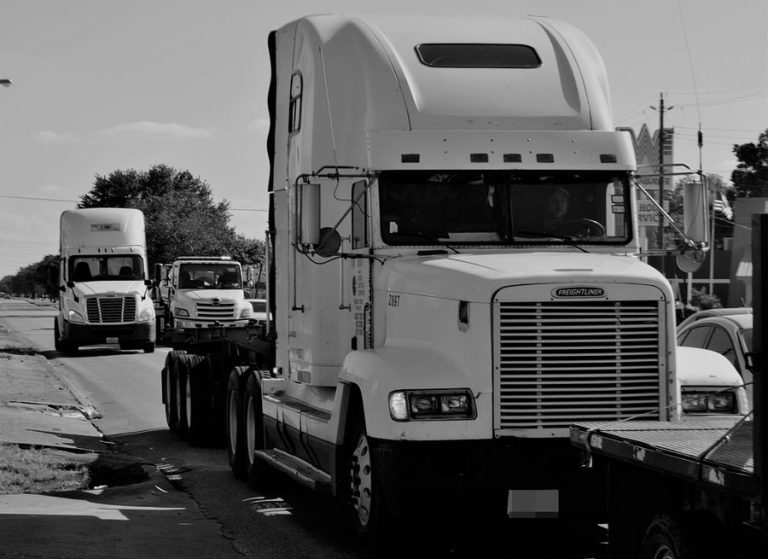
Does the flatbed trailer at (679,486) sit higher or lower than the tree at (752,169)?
lower

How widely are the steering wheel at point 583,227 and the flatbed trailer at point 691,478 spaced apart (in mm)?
2829

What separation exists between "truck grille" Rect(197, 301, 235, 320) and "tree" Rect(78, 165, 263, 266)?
28565 millimetres

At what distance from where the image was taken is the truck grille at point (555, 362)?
8055 millimetres

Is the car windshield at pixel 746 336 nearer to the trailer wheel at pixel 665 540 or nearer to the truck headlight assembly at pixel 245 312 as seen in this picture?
the trailer wheel at pixel 665 540

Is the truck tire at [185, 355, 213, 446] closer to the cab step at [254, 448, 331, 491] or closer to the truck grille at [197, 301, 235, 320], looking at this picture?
the cab step at [254, 448, 331, 491]

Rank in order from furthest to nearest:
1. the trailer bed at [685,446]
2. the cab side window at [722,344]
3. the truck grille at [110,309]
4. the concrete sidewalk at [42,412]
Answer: the truck grille at [110,309] < the concrete sidewalk at [42,412] < the cab side window at [722,344] < the trailer bed at [685,446]

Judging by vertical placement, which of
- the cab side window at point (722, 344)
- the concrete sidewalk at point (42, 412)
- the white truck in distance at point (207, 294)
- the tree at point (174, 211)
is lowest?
the concrete sidewalk at point (42, 412)

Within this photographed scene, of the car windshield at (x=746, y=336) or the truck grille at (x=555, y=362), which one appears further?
the car windshield at (x=746, y=336)

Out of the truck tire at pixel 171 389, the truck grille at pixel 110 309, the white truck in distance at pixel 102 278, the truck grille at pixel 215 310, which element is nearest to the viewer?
the truck tire at pixel 171 389

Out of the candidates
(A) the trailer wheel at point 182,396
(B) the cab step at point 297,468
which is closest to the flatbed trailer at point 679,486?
(B) the cab step at point 297,468

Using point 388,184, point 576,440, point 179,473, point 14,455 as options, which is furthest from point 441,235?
point 14,455

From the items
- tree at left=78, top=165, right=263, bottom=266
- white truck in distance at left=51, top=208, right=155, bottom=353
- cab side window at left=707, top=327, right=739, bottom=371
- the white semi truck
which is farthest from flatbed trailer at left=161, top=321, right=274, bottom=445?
tree at left=78, top=165, right=263, bottom=266

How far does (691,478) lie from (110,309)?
32.6 metres

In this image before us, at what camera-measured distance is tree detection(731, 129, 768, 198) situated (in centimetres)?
7212
